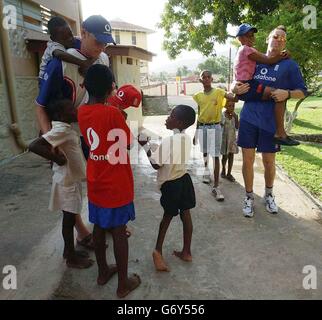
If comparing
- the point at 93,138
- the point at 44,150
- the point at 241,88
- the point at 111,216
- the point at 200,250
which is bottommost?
the point at 200,250

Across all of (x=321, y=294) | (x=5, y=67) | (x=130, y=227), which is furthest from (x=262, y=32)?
(x=321, y=294)

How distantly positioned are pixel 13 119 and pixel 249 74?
15.9ft

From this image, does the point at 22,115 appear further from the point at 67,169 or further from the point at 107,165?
the point at 107,165

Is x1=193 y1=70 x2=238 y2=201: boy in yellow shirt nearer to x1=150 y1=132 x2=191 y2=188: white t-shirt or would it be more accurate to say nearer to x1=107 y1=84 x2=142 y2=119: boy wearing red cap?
x1=150 y1=132 x2=191 y2=188: white t-shirt

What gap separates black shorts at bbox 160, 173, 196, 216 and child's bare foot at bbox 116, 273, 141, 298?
0.57 metres

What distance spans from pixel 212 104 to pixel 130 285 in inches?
112

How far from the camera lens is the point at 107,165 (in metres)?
2.40

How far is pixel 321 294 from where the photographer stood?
2570 millimetres

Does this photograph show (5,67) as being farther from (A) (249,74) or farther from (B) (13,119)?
(A) (249,74)

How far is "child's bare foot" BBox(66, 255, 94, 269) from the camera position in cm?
293

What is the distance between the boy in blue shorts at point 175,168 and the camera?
2701mm

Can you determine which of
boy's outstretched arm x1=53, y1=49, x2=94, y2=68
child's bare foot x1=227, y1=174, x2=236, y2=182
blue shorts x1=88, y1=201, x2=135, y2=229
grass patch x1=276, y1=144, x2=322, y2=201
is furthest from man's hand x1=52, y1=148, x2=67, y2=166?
grass patch x1=276, y1=144, x2=322, y2=201

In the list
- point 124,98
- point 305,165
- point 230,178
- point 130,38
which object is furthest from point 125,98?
point 130,38

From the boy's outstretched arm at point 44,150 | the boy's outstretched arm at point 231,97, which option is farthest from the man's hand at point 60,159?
the boy's outstretched arm at point 231,97
